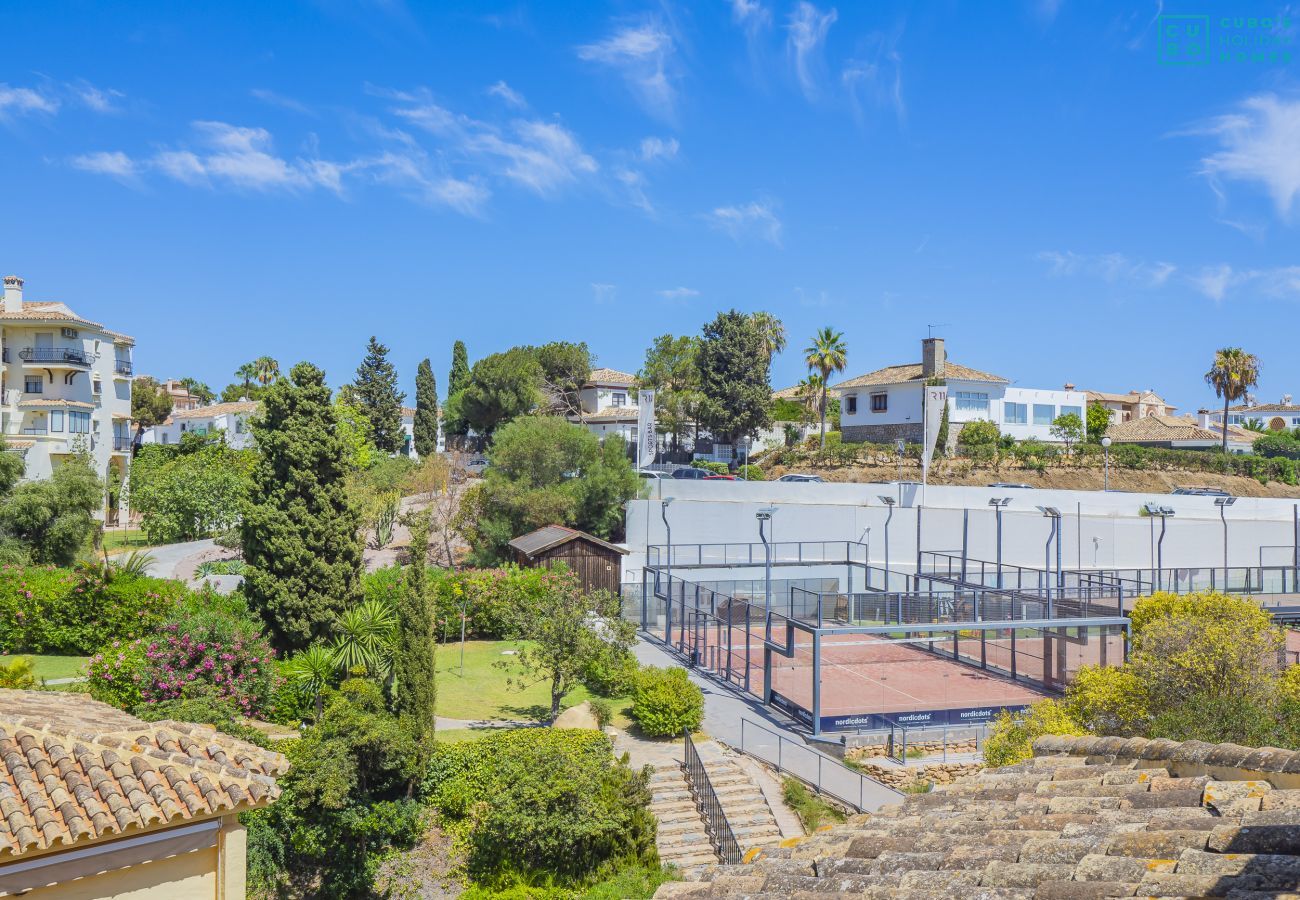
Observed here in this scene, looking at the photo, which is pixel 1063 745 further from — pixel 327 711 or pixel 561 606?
pixel 561 606

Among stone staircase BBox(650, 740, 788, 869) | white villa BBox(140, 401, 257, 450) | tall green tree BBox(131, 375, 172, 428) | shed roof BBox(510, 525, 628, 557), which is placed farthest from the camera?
tall green tree BBox(131, 375, 172, 428)

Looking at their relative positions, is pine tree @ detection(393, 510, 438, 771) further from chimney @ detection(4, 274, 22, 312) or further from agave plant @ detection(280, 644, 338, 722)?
chimney @ detection(4, 274, 22, 312)

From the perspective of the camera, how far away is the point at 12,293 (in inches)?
2080

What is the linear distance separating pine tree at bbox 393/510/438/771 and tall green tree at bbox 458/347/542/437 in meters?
47.6

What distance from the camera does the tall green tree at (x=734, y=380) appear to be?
63531 mm

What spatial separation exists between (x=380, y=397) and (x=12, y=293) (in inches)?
1096

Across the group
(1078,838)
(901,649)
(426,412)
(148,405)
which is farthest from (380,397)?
(1078,838)

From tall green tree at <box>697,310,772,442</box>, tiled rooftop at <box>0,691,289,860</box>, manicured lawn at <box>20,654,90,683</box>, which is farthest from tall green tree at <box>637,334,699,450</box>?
tiled rooftop at <box>0,691,289,860</box>

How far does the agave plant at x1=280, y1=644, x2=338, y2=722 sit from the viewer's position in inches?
832

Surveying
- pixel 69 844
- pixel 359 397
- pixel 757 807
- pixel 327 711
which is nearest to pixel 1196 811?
pixel 69 844

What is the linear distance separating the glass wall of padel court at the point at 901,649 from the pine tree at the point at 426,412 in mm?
47007

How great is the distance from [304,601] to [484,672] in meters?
5.52

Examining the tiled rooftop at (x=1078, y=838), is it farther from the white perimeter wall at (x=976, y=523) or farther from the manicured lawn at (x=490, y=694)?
the white perimeter wall at (x=976, y=523)

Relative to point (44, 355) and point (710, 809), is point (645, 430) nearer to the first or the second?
point (710, 809)
